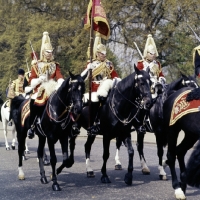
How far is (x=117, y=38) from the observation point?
2931cm

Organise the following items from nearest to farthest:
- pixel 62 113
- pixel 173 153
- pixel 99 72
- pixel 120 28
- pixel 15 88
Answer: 1. pixel 173 153
2. pixel 62 113
3. pixel 99 72
4. pixel 15 88
5. pixel 120 28

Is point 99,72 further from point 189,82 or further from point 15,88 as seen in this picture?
point 15,88

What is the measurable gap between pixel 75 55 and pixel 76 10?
2861mm

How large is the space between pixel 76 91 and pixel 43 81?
1509mm

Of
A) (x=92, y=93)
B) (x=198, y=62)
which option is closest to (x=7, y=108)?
(x=92, y=93)

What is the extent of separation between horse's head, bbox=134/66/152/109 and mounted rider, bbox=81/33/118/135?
3.95 ft

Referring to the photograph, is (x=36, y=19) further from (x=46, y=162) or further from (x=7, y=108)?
(x=46, y=162)

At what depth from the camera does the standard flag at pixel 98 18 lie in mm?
10625

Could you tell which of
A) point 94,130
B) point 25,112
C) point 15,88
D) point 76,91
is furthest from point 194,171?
point 15,88

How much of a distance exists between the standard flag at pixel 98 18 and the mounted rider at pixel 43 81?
3.37ft

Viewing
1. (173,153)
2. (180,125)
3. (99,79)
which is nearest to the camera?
(180,125)

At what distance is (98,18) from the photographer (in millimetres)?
10609

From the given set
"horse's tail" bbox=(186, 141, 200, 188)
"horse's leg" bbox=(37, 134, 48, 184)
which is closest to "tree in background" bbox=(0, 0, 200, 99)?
"horse's leg" bbox=(37, 134, 48, 184)

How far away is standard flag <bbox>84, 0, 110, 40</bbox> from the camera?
10.6 m
